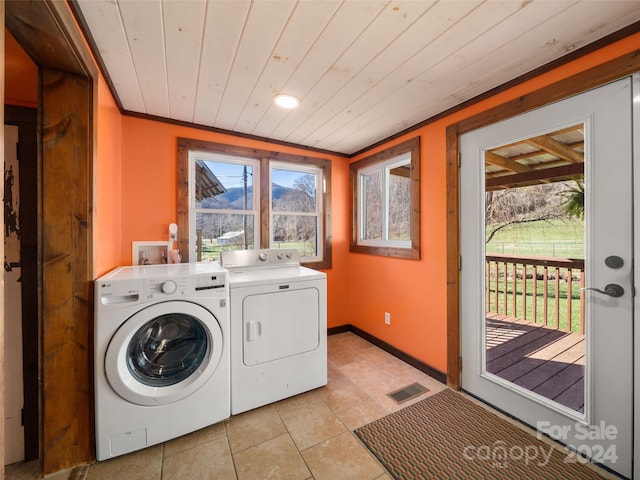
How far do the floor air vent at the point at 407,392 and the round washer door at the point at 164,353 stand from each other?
1304mm

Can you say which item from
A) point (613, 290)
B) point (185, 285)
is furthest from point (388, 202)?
point (185, 285)

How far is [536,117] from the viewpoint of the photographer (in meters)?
1.66

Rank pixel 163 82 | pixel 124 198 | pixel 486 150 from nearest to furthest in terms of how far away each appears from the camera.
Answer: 1. pixel 163 82
2. pixel 486 150
3. pixel 124 198

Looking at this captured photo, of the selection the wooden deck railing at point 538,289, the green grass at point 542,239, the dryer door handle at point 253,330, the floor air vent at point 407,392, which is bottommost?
the floor air vent at point 407,392

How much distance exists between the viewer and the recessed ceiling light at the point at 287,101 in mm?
1957

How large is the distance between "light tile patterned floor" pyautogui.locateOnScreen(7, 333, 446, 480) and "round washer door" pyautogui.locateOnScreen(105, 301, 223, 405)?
31 centimetres

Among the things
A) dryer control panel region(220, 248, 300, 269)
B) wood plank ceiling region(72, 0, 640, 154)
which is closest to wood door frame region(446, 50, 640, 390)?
wood plank ceiling region(72, 0, 640, 154)

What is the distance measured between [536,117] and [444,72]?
2.01 ft

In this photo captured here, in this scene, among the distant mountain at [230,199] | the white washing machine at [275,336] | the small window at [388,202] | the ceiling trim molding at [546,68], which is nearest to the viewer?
the ceiling trim molding at [546,68]

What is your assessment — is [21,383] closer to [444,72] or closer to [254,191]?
[254,191]

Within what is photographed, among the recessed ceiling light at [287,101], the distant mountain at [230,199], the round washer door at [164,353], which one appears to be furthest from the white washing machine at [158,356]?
the recessed ceiling light at [287,101]

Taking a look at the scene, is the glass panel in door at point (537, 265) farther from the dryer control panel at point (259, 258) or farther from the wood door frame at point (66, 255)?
the wood door frame at point (66, 255)

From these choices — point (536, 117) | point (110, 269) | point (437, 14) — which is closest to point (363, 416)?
point (110, 269)

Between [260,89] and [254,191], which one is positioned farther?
[254,191]
